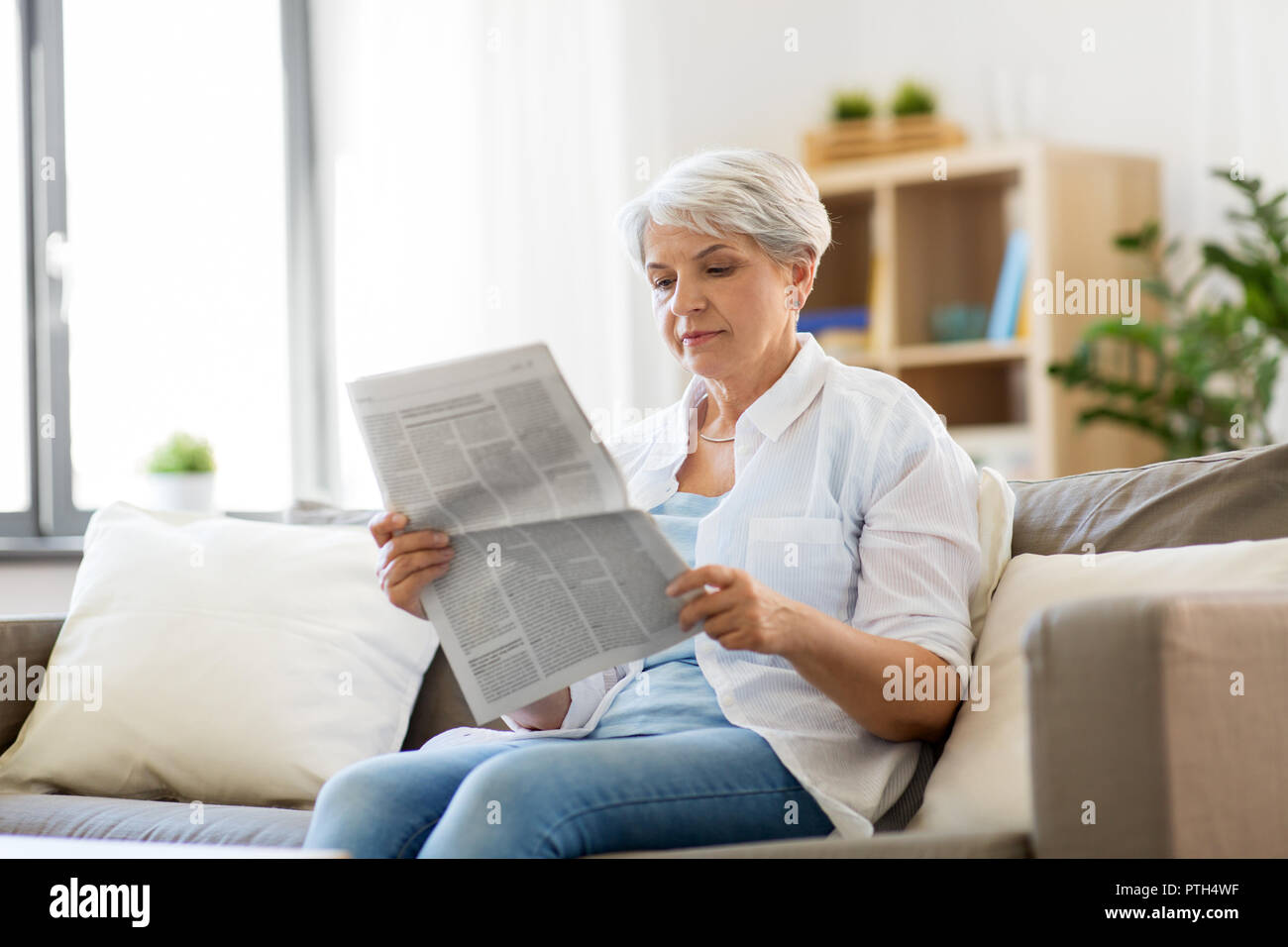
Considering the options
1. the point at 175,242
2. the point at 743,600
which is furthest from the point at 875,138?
the point at 743,600

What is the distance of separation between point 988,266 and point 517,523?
8.98ft

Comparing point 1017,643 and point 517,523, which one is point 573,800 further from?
point 1017,643

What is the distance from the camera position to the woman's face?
1.48 metres

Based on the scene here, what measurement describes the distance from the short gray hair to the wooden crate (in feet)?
7.06

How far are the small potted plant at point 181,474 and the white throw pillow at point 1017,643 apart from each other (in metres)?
1.74

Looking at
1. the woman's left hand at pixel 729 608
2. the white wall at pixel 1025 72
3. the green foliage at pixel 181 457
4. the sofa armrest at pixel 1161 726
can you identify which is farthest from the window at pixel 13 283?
the sofa armrest at pixel 1161 726

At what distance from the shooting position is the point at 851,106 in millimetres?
3643

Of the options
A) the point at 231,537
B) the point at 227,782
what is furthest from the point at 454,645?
the point at 231,537

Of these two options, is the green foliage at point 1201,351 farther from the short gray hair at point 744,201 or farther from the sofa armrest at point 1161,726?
the sofa armrest at point 1161,726

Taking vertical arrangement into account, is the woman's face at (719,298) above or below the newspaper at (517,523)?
above

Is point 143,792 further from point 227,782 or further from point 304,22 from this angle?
point 304,22

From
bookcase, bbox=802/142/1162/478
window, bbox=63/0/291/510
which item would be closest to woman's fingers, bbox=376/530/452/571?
window, bbox=63/0/291/510

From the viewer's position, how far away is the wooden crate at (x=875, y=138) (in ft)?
11.6

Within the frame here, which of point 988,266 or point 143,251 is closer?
point 143,251
